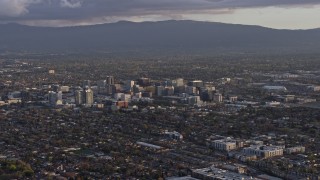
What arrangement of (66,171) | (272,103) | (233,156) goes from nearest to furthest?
(66,171) < (233,156) < (272,103)

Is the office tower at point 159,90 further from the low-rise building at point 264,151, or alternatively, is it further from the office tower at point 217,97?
the low-rise building at point 264,151

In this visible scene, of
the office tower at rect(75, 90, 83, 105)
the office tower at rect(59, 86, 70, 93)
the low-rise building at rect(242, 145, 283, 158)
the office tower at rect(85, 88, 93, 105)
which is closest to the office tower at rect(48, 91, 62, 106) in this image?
the office tower at rect(75, 90, 83, 105)

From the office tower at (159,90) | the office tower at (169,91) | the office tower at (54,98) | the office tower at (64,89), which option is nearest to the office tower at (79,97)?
the office tower at (54,98)

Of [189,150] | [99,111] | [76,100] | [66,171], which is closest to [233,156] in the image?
[189,150]

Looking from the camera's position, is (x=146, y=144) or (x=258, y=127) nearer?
(x=146, y=144)

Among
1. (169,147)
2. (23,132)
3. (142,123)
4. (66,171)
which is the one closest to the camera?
(66,171)

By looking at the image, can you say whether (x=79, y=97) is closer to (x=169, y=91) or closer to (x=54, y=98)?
(x=54, y=98)

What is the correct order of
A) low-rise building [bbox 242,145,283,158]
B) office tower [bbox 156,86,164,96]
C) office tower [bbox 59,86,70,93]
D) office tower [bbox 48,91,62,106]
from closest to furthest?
low-rise building [bbox 242,145,283,158] < office tower [bbox 48,91,62,106] < office tower [bbox 156,86,164,96] < office tower [bbox 59,86,70,93]

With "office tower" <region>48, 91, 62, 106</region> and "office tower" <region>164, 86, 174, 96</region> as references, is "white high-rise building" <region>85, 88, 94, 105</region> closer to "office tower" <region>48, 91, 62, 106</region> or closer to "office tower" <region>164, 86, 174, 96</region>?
"office tower" <region>48, 91, 62, 106</region>

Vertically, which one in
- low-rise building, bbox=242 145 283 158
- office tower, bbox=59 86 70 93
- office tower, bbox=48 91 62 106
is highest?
office tower, bbox=59 86 70 93

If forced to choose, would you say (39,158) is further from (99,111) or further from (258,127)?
(99,111)

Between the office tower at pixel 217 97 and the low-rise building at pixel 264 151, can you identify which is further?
the office tower at pixel 217 97
